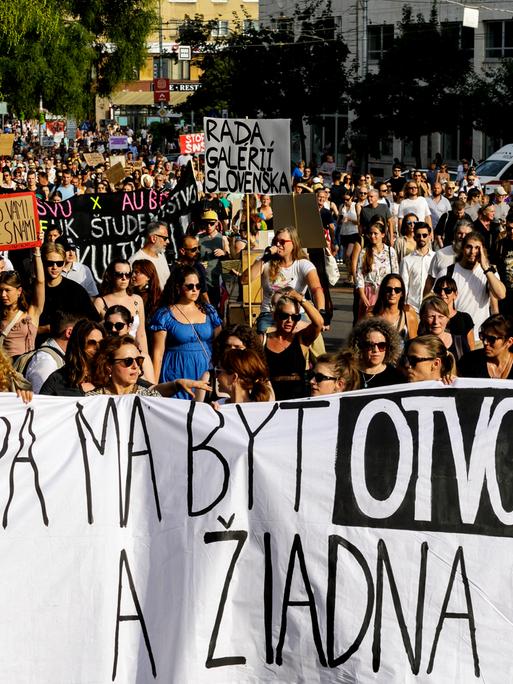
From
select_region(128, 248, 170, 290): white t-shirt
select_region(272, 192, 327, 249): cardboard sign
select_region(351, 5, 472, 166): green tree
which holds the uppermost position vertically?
select_region(351, 5, 472, 166): green tree

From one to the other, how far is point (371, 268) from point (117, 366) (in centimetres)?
469

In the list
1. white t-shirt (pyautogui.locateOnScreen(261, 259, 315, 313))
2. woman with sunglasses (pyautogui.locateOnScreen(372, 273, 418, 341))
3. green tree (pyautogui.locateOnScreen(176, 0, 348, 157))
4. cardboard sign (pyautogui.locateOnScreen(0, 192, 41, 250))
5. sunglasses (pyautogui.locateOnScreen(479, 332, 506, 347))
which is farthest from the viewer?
green tree (pyautogui.locateOnScreen(176, 0, 348, 157))

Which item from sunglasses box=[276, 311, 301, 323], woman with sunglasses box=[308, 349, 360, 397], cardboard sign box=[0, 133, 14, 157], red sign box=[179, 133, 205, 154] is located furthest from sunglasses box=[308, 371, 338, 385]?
red sign box=[179, 133, 205, 154]

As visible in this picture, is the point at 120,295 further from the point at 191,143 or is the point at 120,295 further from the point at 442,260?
the point at 191,143

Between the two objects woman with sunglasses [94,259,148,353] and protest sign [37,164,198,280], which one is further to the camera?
protest sign [37,164,198,280]

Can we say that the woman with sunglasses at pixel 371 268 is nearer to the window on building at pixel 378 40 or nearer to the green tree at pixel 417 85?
the green tree at pixel 417 85

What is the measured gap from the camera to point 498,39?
46188 mm

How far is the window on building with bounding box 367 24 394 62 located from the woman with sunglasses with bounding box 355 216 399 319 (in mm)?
40689

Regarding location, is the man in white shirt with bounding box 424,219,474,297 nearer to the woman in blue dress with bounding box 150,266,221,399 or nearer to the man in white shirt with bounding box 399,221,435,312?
the man in white shirt with bounding box 399,221,435,312

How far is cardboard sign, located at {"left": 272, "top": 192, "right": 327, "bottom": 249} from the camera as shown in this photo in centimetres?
1203

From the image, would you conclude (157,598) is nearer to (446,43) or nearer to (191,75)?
(446,43)

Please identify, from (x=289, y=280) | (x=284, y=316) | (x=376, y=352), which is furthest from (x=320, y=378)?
(x=289, y=280)

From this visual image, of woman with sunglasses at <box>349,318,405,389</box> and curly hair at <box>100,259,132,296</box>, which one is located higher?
curly hair at <box>100,259,132,296</box>

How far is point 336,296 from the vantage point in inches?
674
